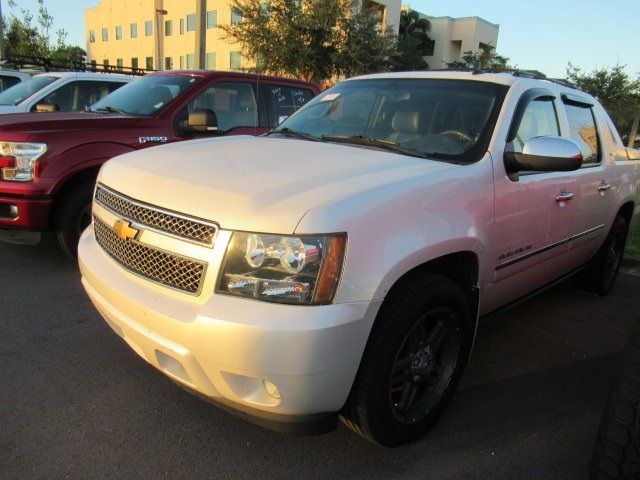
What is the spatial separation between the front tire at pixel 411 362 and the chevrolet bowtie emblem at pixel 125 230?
1.12m

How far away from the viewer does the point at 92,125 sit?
4.62 metres

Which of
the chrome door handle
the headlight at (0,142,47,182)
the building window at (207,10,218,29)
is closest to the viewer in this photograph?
the chrome door handle

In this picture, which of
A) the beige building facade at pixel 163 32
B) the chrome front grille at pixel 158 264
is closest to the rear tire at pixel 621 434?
the chrome front grille at pixel 158 264

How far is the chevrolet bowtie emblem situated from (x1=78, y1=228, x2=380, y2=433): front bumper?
9.7 inches

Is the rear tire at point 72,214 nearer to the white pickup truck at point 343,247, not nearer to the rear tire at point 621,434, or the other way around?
the white pickup truck at point 343,247

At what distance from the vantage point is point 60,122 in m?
4.47

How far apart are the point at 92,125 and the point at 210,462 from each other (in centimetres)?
337

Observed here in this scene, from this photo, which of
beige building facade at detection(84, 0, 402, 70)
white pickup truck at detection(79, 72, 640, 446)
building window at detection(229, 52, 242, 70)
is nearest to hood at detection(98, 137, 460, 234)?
white pickup truck at detection(79, 72, 640, 446)

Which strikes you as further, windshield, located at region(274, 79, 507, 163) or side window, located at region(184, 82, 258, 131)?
side window, located at region(184, 82, 258, 131)

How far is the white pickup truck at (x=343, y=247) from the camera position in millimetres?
1939

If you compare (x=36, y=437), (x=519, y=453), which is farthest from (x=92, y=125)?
(x=519, y=453)

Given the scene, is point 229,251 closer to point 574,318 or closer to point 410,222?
point 410,222

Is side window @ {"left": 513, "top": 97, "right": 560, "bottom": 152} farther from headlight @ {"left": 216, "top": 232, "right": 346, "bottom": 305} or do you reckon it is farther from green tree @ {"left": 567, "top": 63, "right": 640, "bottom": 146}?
green tree @ {"left": 567, "top": 63, "right": 640, "bottom": 146}

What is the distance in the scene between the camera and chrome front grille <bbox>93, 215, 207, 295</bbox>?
2066mm
